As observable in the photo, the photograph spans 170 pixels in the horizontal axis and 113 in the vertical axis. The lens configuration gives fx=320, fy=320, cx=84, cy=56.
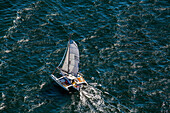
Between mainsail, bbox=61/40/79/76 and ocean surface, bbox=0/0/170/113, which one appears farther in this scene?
mainsail, bbox=61/40/79/76

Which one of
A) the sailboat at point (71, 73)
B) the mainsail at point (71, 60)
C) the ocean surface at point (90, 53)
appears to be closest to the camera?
the ocean surface at point (90, 53)

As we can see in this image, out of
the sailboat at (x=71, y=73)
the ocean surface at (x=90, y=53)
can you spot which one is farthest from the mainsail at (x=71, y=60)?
the ocean surface at (x=90, y=53)

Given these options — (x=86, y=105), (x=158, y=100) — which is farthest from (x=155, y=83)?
(x=86, y=105)

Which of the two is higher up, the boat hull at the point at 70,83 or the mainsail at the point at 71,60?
the mainsail at the point at 71,60

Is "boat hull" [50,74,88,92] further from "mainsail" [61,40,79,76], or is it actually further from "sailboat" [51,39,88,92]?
"mainsail" [61,40,79,76]

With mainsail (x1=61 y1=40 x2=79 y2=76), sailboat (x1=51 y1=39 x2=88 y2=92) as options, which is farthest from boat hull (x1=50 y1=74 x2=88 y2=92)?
mainsail (x1=61 y1=40 x2=79 y2=76)

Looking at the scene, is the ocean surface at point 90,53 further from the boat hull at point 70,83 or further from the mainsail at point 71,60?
the mainsail at point 71,60

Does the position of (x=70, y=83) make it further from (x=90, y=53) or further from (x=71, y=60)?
(x=90, y=53)
